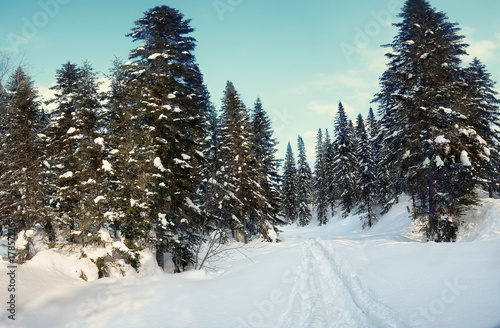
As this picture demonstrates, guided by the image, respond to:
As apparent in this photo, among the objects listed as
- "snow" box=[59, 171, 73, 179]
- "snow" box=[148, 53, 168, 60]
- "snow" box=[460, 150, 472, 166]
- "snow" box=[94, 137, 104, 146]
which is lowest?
"snow" box=[460, 150, 472, 166]

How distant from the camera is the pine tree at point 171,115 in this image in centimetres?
1283

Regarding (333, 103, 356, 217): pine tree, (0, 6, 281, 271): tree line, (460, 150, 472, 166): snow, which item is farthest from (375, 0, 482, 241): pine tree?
(333, 103, 356, 217): pine tree

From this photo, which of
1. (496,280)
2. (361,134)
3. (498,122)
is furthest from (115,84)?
(498,122)

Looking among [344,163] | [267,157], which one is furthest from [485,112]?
[267,157]

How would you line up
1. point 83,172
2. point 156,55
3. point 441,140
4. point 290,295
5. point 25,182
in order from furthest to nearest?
point 25,182 → point 156,55 → point 441,140 → point 83,172 → point 290,295

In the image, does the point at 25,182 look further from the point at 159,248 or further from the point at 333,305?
the point at 333,305

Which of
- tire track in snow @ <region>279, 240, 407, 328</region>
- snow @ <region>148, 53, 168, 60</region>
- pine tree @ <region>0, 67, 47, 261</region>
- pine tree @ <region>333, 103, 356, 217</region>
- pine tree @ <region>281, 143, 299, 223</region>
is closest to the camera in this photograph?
tire track in snow @ <region>279, 240, 407, 328</region>

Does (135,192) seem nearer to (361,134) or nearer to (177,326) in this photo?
(177,326)

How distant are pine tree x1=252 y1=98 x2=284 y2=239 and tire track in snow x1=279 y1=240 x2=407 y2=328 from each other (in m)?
15.6

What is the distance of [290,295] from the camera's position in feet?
24.3

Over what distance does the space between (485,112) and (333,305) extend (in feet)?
80.7

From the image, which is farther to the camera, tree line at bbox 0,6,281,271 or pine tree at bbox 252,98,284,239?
pine tree at bbox 252,98,284,239

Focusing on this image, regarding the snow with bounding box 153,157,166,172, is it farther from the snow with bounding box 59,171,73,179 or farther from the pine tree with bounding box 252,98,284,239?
the pine tree with bounding box 252,98,284,239

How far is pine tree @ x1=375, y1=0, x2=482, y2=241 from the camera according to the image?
13.7 metres
